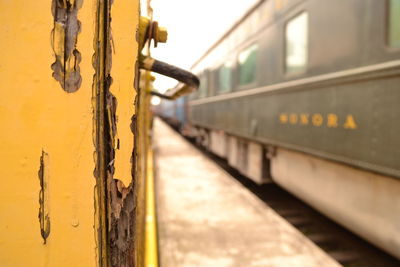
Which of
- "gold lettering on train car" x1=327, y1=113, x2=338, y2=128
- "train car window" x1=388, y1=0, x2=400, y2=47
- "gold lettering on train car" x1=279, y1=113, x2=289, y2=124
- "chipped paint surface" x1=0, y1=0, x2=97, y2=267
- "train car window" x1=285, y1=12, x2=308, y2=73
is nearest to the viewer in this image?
"chipped paint surface" x1=0, y1=0, x2=97, y2=267

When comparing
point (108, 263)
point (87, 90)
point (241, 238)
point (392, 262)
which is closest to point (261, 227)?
point (241, 238)

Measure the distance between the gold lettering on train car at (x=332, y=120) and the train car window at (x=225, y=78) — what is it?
3462 millimetres

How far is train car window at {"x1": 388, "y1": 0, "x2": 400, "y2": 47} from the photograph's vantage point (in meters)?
2.02

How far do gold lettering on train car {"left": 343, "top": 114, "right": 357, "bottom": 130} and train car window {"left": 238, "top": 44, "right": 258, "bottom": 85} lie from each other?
230 centimetres

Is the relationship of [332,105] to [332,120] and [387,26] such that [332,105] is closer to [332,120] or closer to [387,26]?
[332,120]

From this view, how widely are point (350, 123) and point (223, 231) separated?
126 cm

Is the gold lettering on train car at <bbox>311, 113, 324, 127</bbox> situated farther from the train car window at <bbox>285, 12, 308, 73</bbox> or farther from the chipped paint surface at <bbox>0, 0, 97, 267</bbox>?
the chipped paint surface at <bbox>0, 0, 97, 267</bbox>

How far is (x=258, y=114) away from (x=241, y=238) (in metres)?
2.21

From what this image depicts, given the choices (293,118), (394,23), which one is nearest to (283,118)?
(293,118)

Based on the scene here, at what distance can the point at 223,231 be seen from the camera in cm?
260

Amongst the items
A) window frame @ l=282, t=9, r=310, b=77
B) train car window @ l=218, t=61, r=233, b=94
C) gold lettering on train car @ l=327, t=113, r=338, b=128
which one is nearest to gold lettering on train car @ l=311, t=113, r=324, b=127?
gold lettering on train car @ l=327, t=113, r=338, b=128

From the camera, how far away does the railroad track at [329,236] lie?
9.25 feet

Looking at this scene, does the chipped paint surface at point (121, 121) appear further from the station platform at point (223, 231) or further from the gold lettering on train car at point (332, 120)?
the gold lettering on train car at point (332, 120)

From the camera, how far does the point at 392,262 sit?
281 centimetres
